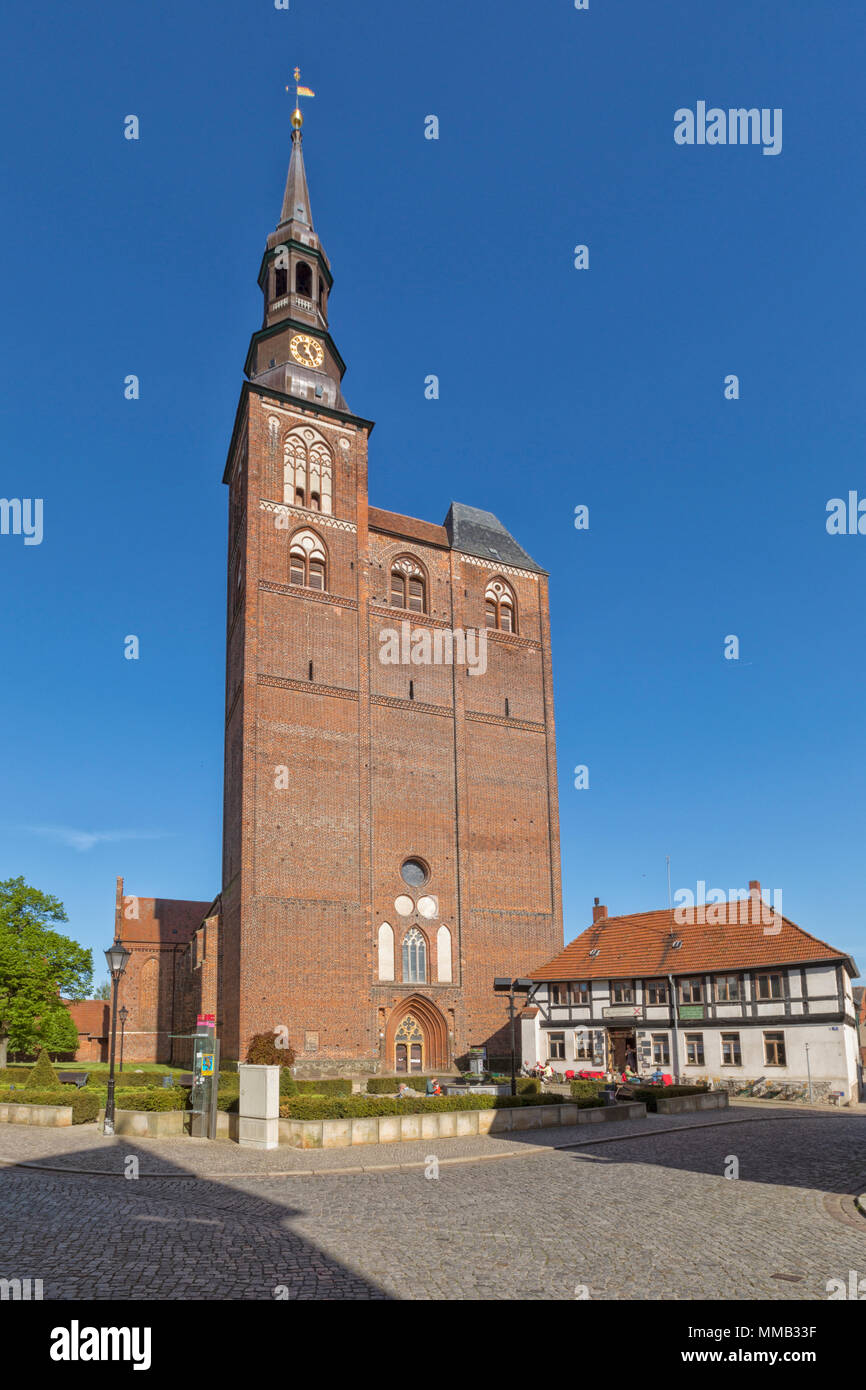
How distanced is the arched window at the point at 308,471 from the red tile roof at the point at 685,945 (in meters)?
22.2

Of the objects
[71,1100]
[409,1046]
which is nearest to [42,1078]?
[71,1100]

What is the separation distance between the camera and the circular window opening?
39.1 m

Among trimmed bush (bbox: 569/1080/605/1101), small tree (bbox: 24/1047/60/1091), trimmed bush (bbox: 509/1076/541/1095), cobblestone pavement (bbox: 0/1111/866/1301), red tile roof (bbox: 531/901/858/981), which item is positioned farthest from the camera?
red tile roof (bbox: 531/901/858/981)

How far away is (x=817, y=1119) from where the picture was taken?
2492 cm

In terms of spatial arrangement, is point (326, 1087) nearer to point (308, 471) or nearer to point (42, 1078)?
point (42, 1078)

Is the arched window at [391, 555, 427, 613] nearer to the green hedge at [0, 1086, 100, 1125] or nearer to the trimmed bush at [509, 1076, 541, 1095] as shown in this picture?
the trimmed bush at [509, 1076, 541, 1095]

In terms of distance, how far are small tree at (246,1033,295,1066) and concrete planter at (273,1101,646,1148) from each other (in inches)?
498

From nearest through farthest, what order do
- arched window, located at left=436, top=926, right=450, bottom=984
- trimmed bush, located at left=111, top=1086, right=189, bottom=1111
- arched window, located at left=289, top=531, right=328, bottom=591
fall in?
trimmed bush, located at left=111, top=1086, right=189, bottom=1111 < arched window, located at left=436, top=926, right=450, bottom=984 < arched window, located at left=289, top=531, right=328, bottom=591

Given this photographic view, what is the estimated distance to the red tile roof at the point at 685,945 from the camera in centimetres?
3250

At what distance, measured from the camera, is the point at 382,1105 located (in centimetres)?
2045

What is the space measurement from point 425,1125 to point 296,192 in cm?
4590

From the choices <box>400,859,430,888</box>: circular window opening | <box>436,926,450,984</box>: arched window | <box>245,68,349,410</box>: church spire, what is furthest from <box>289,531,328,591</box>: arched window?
<box>436,926,450,984</box>: arched window
